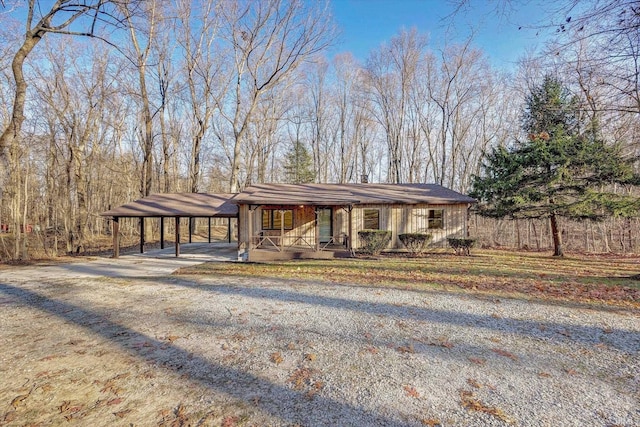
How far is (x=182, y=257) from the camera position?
43.0 feet

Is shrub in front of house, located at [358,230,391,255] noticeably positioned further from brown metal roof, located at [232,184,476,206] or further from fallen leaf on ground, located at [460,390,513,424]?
fallen leaf on ground, located at [460,390,513,424]

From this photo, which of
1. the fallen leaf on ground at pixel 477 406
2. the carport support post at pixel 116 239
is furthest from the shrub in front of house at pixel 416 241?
the carport support post at pixel 116 239

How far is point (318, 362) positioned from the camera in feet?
11.4

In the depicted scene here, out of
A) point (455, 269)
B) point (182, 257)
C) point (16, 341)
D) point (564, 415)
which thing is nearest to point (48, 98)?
point (182, 257)

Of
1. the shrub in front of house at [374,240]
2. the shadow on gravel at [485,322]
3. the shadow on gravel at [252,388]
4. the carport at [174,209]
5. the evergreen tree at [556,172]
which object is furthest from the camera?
the carport at [174,209]

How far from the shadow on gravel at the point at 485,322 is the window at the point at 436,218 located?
30.7ft

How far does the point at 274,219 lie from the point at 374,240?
4990 mm

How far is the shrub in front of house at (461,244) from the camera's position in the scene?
41.4 feet

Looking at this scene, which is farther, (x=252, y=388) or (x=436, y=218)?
(x=436, y=218)

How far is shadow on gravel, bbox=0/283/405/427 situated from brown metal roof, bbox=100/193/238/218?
29.9ft

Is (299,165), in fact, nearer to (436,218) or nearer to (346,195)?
(346,195)

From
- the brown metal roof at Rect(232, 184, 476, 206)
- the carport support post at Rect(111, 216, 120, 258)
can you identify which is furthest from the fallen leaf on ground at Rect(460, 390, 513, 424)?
the carport support post at Rect(111, 216, 120, 258)

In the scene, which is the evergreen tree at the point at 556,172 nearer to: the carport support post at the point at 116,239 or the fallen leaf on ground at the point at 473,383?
the fallen leaf on ground at the point at 473,383

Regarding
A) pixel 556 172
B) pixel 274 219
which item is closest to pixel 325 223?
pixel 274 219
